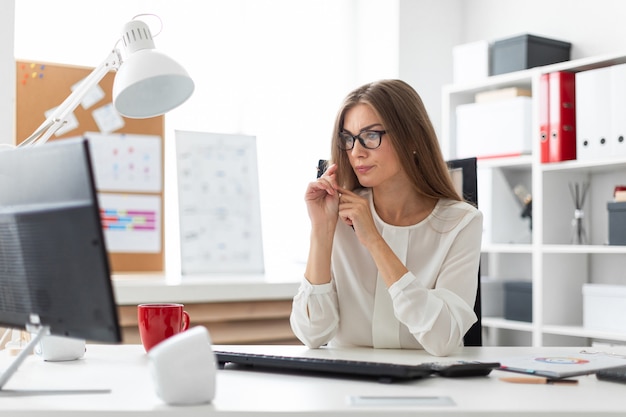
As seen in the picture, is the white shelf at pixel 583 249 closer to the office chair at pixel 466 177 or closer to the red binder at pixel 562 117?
the red binder at pixel 562 117

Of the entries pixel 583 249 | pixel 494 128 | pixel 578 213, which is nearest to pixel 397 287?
pixel 583 249

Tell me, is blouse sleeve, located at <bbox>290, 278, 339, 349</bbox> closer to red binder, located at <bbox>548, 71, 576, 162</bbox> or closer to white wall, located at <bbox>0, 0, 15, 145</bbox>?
white wall, located at <bbox>0, 0, 15, 145</bbox>

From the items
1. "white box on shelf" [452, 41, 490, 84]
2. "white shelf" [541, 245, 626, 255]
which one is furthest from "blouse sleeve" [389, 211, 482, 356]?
"white box on shelf" [452, 41, 490, 84]

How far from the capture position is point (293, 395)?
3.65ft

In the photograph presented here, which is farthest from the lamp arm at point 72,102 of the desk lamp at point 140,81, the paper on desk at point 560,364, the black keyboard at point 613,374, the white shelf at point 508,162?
the white shelf at point 508,162

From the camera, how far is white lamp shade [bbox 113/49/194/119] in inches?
57.2

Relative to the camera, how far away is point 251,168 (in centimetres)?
360

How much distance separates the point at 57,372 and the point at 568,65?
261 cm

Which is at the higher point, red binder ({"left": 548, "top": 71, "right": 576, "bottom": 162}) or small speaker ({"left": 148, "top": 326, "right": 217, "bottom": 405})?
red binder ({"left": 548, "top": 71, "right": 576, "bottom": 162})

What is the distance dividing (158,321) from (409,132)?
2.48 ft

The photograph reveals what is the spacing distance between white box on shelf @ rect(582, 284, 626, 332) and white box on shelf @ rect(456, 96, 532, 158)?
69 cm

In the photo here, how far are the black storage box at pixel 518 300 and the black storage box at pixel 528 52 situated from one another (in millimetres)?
976

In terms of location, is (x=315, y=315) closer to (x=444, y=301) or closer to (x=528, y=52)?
(x=444, y=301)

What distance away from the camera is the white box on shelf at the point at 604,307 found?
3.16m
